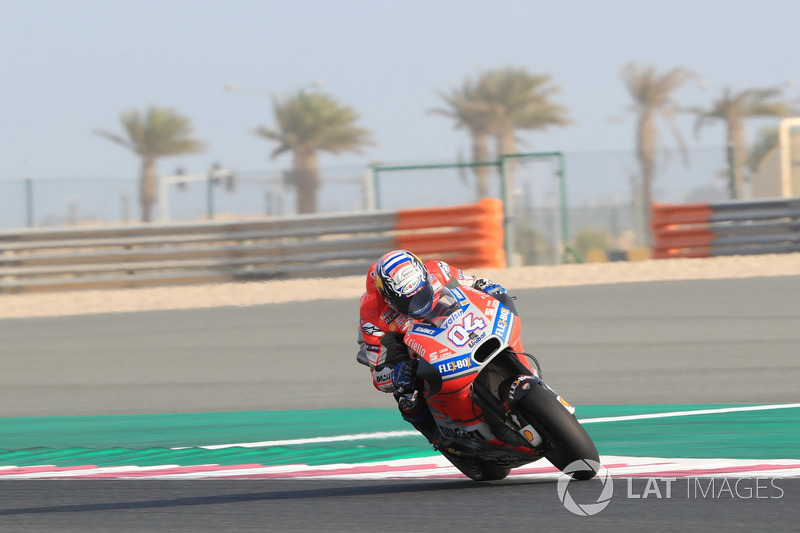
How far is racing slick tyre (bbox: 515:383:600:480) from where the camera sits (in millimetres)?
5863

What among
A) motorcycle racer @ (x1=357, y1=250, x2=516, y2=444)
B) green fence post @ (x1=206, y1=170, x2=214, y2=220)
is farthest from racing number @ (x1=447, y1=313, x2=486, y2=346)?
green fence post @ (x1=206, y1=170, x2=214, y2=220)

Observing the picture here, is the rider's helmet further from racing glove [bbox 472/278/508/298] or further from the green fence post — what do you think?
the green fence post

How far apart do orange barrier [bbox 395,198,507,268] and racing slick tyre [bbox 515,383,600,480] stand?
43.5ft

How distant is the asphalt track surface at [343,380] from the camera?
18.9ft

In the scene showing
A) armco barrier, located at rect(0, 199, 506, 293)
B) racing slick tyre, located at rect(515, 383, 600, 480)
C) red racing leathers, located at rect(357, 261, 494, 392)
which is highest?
armco barrier, located at rect(0, 199, 506, 293)

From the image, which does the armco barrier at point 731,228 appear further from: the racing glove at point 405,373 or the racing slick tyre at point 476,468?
the racing glove at point 405,373

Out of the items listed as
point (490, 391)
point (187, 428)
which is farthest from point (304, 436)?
point (490, 391)

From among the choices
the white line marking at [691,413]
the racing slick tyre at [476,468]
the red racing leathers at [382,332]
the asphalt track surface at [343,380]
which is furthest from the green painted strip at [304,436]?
the red racing leathers at [382,332]

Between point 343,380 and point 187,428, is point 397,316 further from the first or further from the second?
point 343,380

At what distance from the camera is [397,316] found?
634 cm

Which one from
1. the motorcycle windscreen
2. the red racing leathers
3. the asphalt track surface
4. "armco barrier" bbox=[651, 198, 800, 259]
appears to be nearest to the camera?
the asphalt track surface

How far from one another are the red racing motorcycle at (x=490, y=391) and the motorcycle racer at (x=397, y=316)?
8 centimetres

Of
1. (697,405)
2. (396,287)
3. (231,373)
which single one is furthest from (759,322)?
(396,287)

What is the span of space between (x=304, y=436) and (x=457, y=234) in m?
11.0
